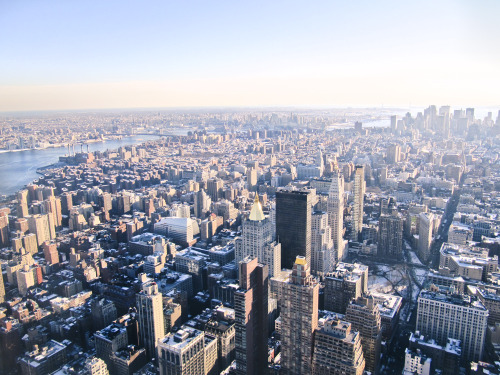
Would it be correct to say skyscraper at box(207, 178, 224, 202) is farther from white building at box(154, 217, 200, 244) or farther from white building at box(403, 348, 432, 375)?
white building at box(403, 348, 432, 375)

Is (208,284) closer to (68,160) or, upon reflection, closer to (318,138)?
(68,160)

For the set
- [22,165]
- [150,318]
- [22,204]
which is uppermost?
[22,165]

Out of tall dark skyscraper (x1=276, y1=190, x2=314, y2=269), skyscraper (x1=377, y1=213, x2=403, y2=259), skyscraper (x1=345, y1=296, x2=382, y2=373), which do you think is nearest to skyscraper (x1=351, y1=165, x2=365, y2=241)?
skyscraper (x1=377, y1=213, x2=403, y2=259)

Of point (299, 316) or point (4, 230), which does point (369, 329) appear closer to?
point (299, 316)

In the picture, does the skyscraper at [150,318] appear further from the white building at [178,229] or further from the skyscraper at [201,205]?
the skyscraper at [201,205]

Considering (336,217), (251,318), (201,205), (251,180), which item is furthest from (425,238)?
(251,180)

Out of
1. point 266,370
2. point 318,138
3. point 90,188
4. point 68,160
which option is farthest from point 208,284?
point 318,138
